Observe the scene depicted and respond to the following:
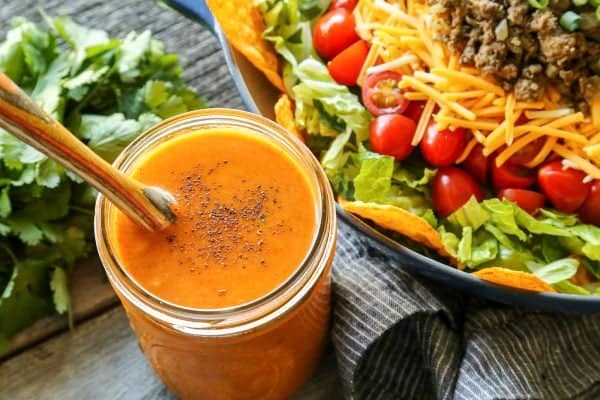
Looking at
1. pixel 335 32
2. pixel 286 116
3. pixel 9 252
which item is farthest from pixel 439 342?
pixel 9 252

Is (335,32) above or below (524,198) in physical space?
above

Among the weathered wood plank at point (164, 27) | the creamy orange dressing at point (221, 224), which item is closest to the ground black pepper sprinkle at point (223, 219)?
the creamy orange dressing at point (221, 224)

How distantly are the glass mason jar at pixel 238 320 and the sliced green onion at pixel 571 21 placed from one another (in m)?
0.45

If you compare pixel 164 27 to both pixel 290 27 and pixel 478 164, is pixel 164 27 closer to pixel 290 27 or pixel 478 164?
pixel 290 27

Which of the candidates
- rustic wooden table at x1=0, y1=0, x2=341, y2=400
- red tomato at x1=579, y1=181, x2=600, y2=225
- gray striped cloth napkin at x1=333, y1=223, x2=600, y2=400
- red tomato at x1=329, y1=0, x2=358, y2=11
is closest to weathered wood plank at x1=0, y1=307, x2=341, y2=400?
rustic wooden table at x1=0, y1=0, x2=341, y2=400

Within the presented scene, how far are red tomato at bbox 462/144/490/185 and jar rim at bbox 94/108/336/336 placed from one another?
0.35 metres

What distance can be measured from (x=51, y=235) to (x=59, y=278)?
8cm

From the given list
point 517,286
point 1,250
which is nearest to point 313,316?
point 517,286

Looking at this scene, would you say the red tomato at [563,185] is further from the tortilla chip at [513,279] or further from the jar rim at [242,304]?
the jar rim at [242,304]

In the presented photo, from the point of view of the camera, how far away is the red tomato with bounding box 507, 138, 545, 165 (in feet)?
4.52

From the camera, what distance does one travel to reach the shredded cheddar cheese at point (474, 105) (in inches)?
53.3

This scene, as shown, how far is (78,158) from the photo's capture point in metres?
1.02

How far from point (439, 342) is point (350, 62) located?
52cm

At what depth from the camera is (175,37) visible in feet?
5.83
